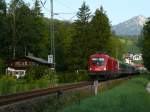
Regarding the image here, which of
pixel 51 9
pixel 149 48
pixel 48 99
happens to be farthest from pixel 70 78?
pixel 48 99

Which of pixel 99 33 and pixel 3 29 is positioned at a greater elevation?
pixel 3 29

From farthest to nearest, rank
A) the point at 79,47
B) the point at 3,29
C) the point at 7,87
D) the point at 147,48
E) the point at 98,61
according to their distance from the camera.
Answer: the point at 3,29, the point at 79,47, the point at 147,48, the point at 98,61, the point at 7,87

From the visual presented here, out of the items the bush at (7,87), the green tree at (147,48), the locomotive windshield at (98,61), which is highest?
the green tree at (147,48)

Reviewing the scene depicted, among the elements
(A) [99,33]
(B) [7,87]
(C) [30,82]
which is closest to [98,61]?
(C) [30,82]

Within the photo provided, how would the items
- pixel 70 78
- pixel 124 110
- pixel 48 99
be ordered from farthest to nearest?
pixel 70 78 < pixel 48 99 < pixel 124 110

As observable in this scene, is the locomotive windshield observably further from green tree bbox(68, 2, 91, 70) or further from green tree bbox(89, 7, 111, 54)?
green tree bbox(89, 7, 111, 54)

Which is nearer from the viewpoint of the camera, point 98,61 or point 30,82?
point 30,82

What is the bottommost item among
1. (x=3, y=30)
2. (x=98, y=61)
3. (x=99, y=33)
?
(x=98, y=61)

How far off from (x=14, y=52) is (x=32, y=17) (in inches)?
615

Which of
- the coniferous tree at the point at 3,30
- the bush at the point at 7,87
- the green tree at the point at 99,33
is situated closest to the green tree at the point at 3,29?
the coniferous tree at the point at 3,30

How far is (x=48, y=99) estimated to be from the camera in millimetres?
21281

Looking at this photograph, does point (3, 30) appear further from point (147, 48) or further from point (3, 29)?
point (147, 48)

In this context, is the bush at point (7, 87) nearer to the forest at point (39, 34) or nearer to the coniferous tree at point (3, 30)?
the forest at point (39, 34)

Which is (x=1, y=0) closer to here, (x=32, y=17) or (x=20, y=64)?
(x=32, y=17)
